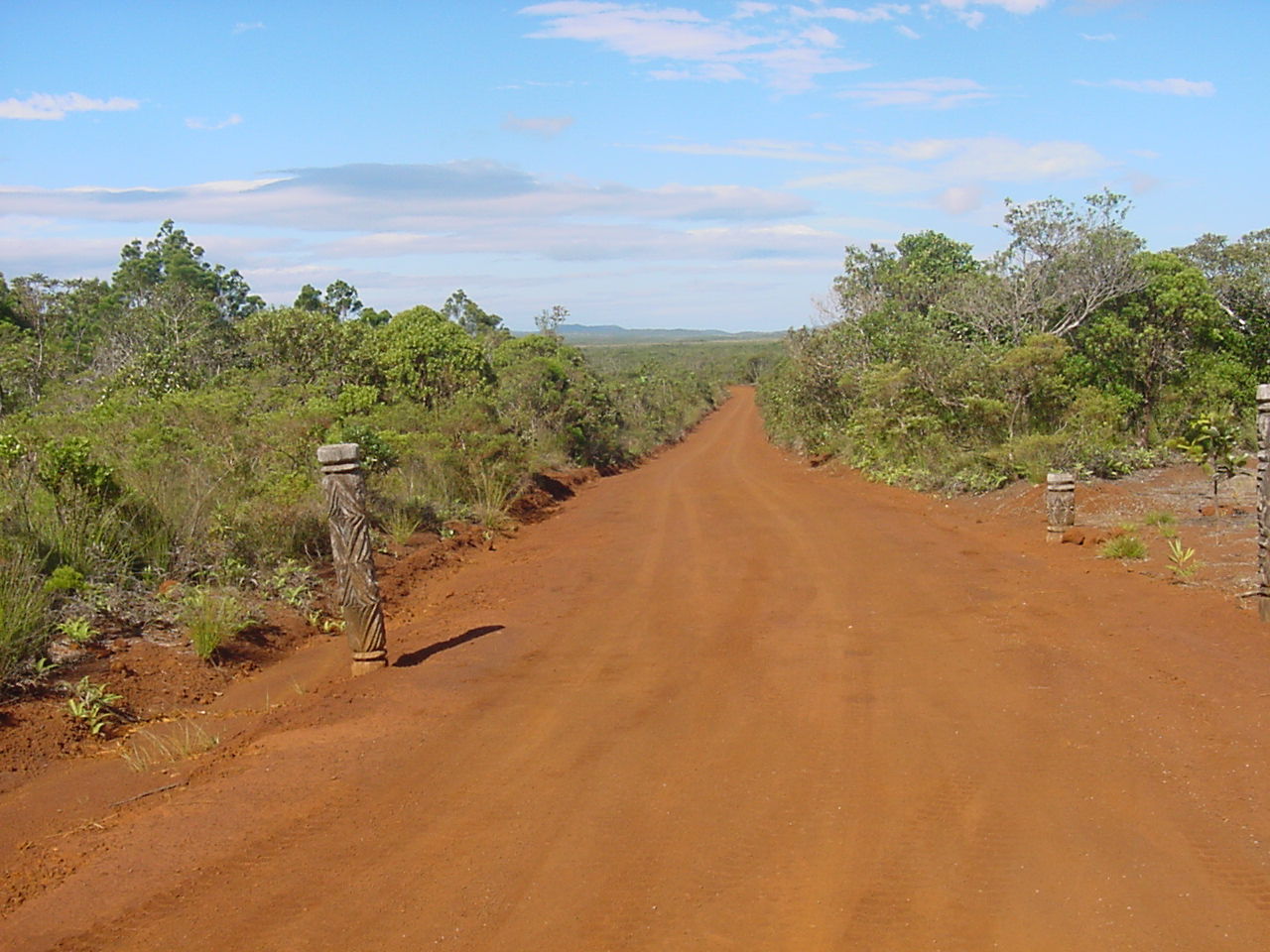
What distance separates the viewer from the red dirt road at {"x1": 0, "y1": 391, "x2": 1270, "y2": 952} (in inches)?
177

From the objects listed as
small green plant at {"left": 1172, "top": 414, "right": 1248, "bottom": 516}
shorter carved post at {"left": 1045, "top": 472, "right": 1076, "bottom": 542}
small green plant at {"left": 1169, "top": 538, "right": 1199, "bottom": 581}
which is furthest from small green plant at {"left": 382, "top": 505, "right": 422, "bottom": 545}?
small green plant at {"left": 1172, "top": 414, "right": 1248, "bottom": 516}

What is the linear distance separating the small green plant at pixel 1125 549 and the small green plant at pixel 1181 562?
37 cm

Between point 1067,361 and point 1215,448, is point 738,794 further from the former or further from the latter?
point 1067,361

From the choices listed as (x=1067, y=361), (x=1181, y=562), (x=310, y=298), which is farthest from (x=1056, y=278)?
(x=310, y=298)

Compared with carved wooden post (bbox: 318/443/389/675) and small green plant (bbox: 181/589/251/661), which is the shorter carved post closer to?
carved wooden post (bbox: 318/443/389/675)

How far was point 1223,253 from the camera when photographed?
23.5 m

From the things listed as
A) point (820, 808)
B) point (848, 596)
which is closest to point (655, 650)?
point (848, 596)

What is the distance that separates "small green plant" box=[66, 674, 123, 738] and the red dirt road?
30.3 inches

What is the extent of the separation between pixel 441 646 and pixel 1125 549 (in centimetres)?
773

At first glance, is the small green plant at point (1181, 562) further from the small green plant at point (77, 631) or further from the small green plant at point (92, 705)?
the small green plant at point (77, 631)

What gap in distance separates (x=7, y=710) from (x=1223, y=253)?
24.8 m

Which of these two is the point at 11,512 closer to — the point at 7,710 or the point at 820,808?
the point at 7,710

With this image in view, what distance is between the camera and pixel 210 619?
29.1 feet

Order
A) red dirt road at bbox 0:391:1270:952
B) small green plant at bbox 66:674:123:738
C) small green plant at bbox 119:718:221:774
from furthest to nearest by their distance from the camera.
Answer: small green plant at bbox 66:674:123:738
small green plant at bbox 119:718:221:774
red dirt road at bbox 0:391:1270:952
